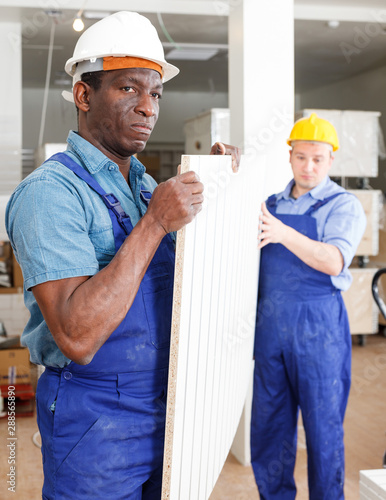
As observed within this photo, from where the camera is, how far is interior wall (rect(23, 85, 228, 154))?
12.9 m

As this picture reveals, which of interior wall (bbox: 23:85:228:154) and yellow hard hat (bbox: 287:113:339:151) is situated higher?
interior wall (bbox: 23:85:228:154)

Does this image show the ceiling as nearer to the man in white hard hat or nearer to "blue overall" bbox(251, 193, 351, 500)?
"blue overall" bbox(251, 193, 351, 500)

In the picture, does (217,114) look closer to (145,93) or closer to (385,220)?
(385,220)

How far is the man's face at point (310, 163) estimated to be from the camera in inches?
113

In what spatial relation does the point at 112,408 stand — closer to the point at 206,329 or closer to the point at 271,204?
the point at 206,329

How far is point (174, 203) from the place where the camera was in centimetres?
126

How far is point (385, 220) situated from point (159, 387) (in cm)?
659

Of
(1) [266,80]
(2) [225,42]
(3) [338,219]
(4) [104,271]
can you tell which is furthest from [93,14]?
(4) [104,271]

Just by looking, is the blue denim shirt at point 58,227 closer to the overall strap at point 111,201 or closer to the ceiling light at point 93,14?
the overall strap at point 111,201

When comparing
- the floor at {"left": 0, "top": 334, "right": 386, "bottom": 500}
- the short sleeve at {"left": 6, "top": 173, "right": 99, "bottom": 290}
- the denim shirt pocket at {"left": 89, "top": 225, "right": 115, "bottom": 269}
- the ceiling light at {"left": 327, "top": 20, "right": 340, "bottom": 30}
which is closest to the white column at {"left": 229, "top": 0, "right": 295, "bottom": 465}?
the floor at {"left": 0, "top": 334, "right": 386, "bottom": 500}

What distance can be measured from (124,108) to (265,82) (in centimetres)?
238

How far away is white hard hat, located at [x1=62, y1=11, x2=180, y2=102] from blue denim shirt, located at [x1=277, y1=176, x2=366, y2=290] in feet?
5.04

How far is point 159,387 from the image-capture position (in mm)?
1475

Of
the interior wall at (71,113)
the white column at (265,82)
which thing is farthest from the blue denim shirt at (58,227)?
the interior wall at (71,113)
